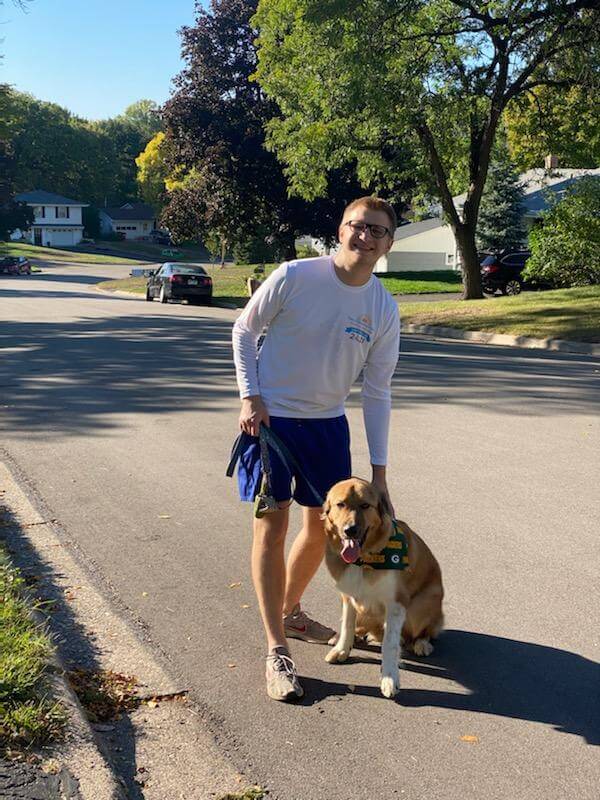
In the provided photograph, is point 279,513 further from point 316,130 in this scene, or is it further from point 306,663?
point 316,130

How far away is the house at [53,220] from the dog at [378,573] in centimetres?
10819

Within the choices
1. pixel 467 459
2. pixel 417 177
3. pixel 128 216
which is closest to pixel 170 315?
pixel 417 177

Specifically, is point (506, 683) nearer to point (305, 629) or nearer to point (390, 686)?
point (390, 686)

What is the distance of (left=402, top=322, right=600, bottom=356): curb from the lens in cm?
2003

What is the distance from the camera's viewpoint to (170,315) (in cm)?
2792

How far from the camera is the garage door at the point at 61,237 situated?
111m

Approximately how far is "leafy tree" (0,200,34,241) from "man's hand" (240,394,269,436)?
94.8 meters

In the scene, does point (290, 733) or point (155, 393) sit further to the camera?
point (155, 393)

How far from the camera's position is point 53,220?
110062mm

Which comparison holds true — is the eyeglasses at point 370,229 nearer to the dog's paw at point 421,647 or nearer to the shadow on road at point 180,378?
the dog's paw at point 421,647

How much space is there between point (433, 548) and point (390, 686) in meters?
2.12

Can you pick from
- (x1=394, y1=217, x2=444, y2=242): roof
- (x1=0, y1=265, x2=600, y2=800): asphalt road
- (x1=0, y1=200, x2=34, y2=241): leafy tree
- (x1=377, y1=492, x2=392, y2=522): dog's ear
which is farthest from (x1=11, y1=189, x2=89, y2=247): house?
(x1=377, y1=492, x2=392, y2=522): dog's ear

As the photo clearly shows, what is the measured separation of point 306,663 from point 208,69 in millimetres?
40281

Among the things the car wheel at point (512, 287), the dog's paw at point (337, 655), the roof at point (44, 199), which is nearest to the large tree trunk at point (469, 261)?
the car wheel at point (512, 287)
